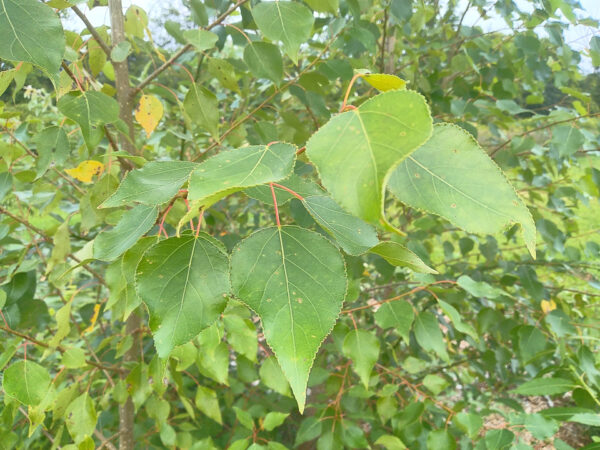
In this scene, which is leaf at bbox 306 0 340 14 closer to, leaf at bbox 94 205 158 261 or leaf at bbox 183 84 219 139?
leaf at bbox 183 84 219 139

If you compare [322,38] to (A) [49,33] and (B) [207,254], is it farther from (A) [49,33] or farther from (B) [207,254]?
(B) [207,254]

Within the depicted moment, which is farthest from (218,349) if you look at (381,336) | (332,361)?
(332,361)

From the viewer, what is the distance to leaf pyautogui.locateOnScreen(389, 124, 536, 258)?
0.32 m

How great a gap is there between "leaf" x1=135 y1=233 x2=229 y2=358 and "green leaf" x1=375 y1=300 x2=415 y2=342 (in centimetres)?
49

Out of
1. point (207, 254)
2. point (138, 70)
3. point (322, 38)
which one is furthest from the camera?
point (138, 70)

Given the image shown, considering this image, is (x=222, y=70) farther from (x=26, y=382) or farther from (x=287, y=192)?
(x=26, y=382)

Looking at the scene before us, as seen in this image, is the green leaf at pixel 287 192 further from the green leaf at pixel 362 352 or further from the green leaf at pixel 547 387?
the green leaf at pixel 547 387

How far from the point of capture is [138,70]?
2.61m

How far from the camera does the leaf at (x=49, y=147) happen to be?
765mm

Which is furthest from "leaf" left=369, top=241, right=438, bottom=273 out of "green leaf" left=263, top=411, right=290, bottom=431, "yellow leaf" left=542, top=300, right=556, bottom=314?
"yellow leaf" left=542, top=300, right=556, bottom=314

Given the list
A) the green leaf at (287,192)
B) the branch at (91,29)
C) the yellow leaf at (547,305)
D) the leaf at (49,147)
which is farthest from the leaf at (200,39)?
the yellow leaf at (547,305)

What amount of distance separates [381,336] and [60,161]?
114 cm

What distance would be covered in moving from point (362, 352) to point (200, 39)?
2.08 feet

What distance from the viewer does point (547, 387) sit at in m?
0.82
